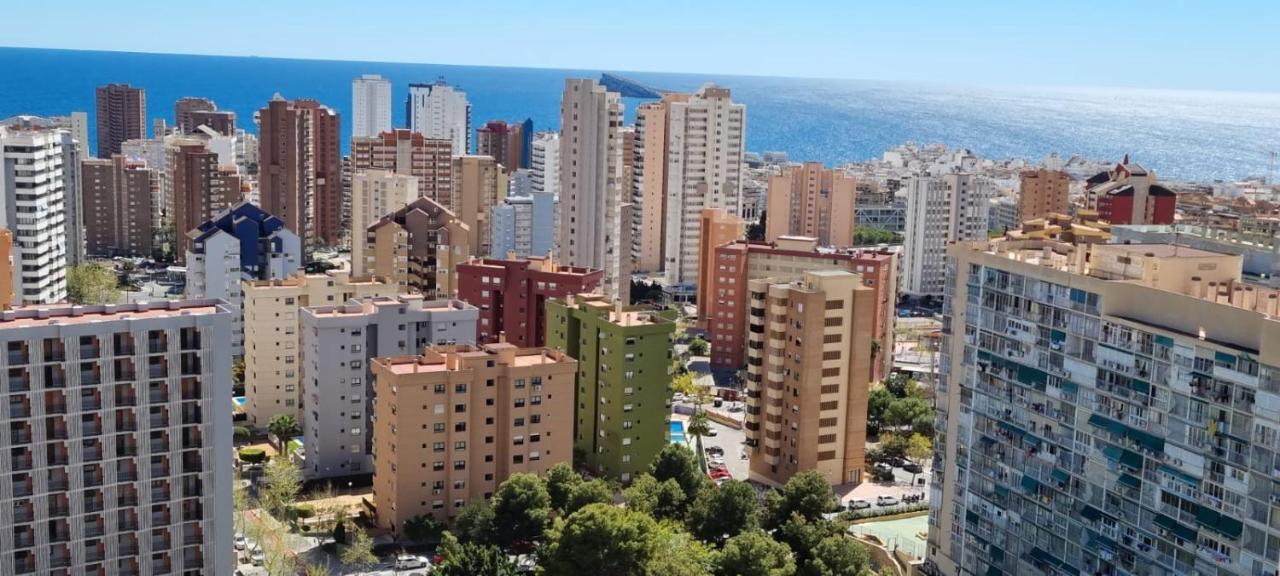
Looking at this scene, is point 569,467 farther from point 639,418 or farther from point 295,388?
point 295,388

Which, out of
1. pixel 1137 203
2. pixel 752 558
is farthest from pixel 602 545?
pixel 1137 203

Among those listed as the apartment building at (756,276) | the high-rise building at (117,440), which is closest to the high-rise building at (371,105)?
the apartment building at (756,276)

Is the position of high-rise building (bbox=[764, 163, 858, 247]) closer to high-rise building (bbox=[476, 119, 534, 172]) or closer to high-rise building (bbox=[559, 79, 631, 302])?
high-rise building (bbox=[559, 79, 631, 302])

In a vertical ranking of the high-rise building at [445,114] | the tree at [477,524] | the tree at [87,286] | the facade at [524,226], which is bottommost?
the tree at [477,524]

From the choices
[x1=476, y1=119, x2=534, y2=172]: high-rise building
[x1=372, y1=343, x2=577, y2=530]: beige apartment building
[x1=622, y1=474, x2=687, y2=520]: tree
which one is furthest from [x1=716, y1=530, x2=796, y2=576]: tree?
[x1=476, y1=119, x2=534, y2=172]: high-rise building

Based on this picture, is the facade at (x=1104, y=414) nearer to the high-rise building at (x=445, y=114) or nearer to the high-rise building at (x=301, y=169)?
the high-rise building at (x=301, y=169)
